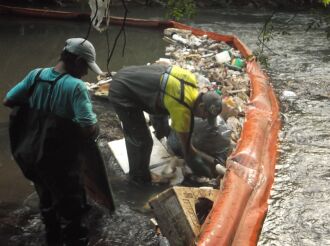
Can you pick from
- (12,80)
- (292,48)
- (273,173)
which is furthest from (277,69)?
(12,80)

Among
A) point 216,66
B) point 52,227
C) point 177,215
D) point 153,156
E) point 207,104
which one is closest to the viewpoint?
point 177,215

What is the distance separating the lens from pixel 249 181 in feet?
13.3

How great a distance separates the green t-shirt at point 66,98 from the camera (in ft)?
9.01

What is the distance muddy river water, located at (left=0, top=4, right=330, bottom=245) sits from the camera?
371cm

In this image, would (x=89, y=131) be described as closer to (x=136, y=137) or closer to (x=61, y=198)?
(x=61, y=198)

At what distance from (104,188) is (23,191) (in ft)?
3.85

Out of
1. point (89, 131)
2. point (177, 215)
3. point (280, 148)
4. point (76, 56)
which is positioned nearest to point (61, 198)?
point (89, 131)

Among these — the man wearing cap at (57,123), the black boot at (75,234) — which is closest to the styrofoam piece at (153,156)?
the black boot at (75,234)

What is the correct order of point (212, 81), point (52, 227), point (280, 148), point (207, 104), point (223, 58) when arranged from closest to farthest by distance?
point (52, 227), point (207, 104), point (280, 148), point (212, 81), point (223, 58)

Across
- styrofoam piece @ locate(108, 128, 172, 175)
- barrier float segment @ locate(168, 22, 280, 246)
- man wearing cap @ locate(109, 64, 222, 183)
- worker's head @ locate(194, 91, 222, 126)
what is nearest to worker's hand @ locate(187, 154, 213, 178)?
man wearing cap @ locate(109, 64, 222, 183)

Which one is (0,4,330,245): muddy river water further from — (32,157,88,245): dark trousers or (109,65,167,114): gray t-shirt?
(109,65,167,114): gray t-shirt

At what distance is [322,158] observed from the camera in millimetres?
5125

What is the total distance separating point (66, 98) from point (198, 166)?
186 centimetres

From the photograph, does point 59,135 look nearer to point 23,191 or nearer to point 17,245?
point 17,245
